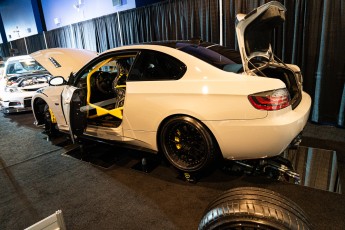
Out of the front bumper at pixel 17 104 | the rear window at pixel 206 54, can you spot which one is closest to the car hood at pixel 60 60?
the rear window at pixel 206 54

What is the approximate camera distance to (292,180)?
2375 mm

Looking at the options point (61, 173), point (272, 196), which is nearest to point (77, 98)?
point (61, 173)

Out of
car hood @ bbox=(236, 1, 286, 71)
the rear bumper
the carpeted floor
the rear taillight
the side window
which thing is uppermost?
car hood @ bbox=(236, 1, 286, 71)

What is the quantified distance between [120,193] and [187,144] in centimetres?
84

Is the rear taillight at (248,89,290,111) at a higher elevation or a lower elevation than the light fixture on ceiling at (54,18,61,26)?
lower

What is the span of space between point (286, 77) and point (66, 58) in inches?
122

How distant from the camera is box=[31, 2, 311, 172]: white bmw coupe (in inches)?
79.8

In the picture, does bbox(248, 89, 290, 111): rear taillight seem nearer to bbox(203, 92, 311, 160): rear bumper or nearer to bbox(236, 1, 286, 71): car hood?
bbox(203, 92, 311, 160): rear bumper

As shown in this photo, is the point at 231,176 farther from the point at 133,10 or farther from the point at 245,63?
the point at 133,10

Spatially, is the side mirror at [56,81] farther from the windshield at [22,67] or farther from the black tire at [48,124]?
the windshield at [22,67]

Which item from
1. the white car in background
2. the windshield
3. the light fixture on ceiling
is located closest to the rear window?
the white car in background

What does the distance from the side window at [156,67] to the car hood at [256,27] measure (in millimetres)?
597

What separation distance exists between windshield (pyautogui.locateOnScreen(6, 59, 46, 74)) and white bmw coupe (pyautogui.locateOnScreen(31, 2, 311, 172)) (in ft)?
14.2

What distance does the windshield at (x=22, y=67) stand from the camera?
21.2 ft
